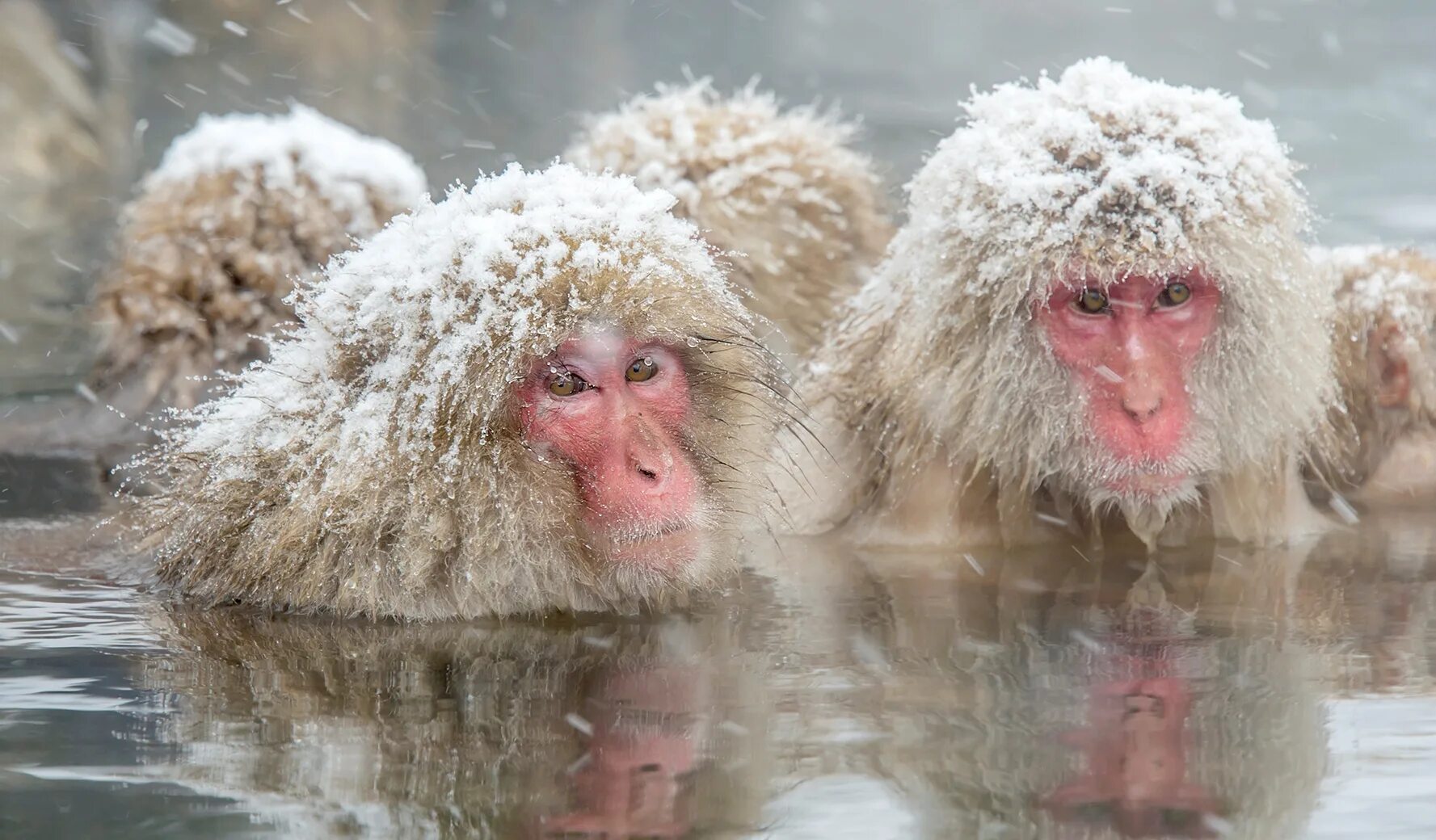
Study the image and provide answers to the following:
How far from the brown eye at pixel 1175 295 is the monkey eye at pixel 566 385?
1.33 metres

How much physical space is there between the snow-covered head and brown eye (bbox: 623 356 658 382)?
35.6 inches

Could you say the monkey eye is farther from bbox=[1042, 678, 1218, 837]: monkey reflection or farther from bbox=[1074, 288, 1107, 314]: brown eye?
bbox=[1074, 288, 1107, 314]: brown eye

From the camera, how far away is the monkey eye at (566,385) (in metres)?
2.89

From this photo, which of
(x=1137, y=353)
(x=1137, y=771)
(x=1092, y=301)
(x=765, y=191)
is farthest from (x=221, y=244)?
(x=1137, y=771)

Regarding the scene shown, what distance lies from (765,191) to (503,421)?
8.93ft

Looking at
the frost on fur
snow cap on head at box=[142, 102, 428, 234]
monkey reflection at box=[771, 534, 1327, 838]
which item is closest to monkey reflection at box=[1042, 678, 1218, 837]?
monkey reflection at box=[771, 534, 1327, 838]

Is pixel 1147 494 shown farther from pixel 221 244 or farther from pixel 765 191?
pixel 221 244

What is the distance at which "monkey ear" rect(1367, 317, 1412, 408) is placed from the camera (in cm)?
428

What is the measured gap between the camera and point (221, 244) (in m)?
5.11

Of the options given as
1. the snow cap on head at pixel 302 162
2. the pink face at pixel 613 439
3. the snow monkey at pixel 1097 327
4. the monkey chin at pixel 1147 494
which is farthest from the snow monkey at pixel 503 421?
the snow cap on head at pixel 302 162

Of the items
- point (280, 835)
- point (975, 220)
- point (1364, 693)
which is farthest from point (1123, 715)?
point (975, 220)

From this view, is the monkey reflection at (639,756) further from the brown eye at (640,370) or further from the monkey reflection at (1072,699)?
the brown eye at (640,370)

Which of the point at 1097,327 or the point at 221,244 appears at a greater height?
the point at 221,244

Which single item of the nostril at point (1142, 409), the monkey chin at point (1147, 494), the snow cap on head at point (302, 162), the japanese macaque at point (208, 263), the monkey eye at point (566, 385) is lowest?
the monkey chin at point (1147, 494)
